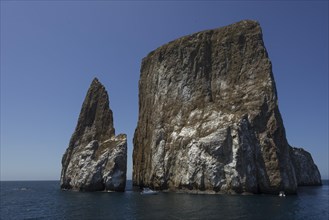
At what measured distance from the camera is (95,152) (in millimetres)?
91875

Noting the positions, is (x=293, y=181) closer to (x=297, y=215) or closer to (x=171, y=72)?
(x=297, y=215)

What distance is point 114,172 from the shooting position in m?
83.7

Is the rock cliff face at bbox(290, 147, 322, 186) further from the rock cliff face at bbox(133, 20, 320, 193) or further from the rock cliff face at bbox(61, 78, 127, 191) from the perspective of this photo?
the rock cliff face at bbox(61, 78, 127, 191)

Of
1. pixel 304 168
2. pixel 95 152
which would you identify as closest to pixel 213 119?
pixel 95 152

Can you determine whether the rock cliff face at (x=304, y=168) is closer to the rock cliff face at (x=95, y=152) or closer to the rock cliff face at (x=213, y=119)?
the rock cliff face at (x=213, y=119)

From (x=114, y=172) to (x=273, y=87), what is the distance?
43.9 m

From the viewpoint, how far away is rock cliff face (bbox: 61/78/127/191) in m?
84.6

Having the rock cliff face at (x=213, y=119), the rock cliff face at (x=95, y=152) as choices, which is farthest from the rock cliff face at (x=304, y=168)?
the rock cliff face at (x=95, y=152)

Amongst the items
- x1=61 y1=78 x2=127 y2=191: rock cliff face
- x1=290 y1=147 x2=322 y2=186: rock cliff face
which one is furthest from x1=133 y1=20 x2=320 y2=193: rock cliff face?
x1=290 y1=147 x2=322 y2=186: rock cliff face

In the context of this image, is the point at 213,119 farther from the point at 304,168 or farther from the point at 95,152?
the point at 304,168

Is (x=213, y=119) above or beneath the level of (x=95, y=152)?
above

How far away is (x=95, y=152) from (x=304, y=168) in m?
95.5

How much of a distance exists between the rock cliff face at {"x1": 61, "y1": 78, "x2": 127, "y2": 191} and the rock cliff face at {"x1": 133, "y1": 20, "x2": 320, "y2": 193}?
12.0m

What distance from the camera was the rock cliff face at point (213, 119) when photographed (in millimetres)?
76312
